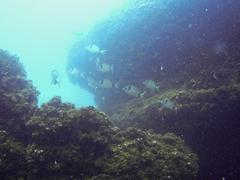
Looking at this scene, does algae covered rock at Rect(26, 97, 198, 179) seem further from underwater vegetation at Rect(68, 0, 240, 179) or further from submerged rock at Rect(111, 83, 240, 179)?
underwater vegetation at Rect(68, 0, 240, 179)

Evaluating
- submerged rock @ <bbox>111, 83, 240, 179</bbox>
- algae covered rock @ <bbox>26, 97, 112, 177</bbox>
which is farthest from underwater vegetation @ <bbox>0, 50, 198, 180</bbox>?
submerged rock @ <bbox>111, 83, 240, 179</bbox>

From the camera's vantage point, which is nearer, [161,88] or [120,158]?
[120,158]

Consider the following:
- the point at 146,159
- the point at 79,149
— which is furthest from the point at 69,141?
the point at 146,159

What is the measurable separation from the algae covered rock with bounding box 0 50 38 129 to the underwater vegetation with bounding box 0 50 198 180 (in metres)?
0.03

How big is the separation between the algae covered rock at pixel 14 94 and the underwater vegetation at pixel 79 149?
0.03 meters

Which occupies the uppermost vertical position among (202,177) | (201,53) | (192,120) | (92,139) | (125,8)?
(125,8)

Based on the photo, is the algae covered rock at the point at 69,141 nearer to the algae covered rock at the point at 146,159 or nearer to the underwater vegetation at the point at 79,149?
the underwater vegetation at the point at 79,149

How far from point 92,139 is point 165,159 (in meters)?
2.24

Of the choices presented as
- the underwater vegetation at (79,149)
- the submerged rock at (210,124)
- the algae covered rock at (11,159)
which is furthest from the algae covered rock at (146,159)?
the algae covered rock at (11,159)

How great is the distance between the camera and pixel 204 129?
38.2 feet

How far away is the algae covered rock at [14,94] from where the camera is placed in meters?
10.8

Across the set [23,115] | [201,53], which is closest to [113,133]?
[23,115]

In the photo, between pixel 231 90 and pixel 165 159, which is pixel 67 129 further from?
pixel 231 90

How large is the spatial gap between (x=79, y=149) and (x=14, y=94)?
4112 mm
